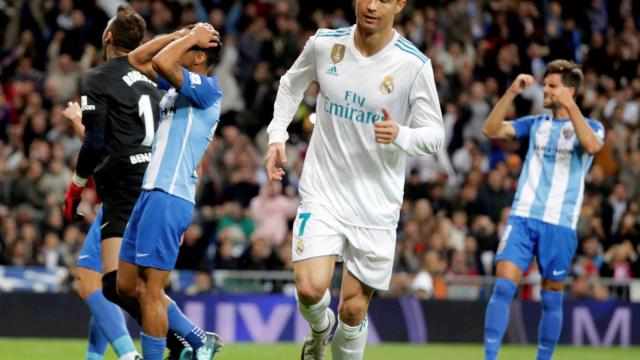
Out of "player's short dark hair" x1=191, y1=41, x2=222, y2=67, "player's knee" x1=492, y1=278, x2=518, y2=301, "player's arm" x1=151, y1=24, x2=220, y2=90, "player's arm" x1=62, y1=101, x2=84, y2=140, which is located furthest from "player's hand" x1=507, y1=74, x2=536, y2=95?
"player's arm" x1=62, y1=101, x2=84, y2=140

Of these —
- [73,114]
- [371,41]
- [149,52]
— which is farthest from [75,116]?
[371,41]

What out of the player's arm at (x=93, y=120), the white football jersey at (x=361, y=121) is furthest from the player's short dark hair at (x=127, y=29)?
the white football jersey at (x=361, y=121)

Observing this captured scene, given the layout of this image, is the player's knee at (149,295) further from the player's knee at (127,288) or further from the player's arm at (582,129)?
the player's arm at (582,129)

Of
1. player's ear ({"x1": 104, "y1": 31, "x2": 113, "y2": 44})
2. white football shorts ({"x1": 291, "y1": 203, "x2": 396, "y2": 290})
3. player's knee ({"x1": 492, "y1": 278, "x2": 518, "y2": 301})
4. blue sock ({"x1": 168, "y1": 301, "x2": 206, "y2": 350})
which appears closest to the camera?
white football shorts ({"x1": 291, "y1": 203, "x2": 396, "y2": 290})

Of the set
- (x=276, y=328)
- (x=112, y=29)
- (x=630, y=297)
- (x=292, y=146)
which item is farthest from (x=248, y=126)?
(x=112, y=29)

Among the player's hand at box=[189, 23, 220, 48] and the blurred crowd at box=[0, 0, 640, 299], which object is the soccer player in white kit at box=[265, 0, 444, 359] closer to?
the player's hand at box=[189, 23, 220, 48]

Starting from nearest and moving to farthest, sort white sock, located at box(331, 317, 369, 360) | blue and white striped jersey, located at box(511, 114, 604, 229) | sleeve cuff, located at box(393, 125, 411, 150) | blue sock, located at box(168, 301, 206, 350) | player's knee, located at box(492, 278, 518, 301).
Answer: sleeve cuff, located at box(393, 125, 411, 150) → white sock, located at box(331, 317, 369, 360) → blue sock, located at box(168, 301, 206, 350) → player's knee, located at box(492, 278, 518, 301) → blue and white striped jersey, located at box(511, 114, 604, 229)

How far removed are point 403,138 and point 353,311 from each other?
113 centimetres

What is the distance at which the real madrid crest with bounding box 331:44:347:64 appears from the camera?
25.4 feet

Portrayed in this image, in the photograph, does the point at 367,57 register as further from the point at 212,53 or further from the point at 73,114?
the point at 73,114

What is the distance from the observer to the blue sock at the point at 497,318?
399 inches

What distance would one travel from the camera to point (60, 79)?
58.3ft

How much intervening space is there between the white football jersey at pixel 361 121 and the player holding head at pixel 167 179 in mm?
563

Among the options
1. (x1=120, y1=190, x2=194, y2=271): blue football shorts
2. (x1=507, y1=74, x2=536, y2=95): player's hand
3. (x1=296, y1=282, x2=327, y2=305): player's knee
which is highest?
(x1=507, y1=74, x2=536, y2=95): player's hand
